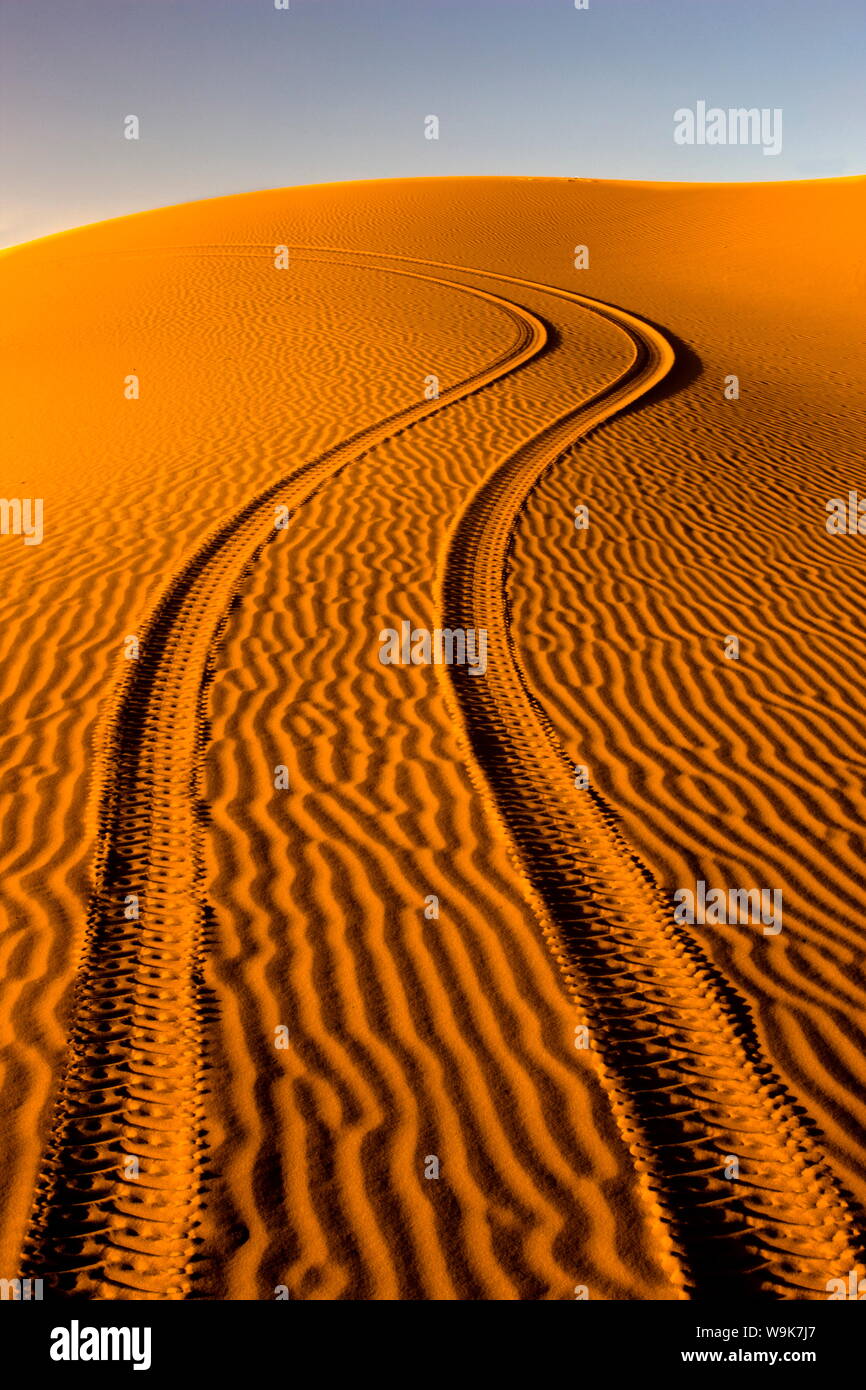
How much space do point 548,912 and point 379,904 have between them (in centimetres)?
91

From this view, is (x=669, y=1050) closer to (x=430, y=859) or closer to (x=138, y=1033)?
(x=430, y=859)

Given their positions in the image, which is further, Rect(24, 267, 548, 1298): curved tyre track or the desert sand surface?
the desert sand surface

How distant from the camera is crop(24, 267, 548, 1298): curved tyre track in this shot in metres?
3.76

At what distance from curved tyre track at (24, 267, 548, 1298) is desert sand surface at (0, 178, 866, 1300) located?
19mm

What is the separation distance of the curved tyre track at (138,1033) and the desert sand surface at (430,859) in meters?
0.02

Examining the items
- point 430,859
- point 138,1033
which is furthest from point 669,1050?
point 138,1033

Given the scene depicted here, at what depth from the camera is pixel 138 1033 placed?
4.67 m

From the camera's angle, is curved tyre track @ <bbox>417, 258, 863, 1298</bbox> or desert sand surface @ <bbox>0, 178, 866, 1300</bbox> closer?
curved tyre track @ <bbox>417, 258, 863, 1298</bbox>

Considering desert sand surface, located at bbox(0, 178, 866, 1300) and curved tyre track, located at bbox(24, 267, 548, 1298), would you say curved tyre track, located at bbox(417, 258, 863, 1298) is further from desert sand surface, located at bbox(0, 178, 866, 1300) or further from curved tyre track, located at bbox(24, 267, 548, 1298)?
curved tyre track, located at bbox(24, 267, 548, 1298)

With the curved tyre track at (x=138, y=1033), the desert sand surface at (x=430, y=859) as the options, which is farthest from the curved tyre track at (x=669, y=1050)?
the curved tyre track at (x=138, y=1033)

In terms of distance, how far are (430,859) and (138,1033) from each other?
195 centimetres

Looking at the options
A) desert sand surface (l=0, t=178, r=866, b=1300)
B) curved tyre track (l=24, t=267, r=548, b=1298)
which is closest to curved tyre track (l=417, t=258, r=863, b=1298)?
desert sand surface (l=0, t=178, r=866, b=1300)

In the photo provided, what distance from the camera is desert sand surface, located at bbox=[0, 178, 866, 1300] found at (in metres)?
3.90
